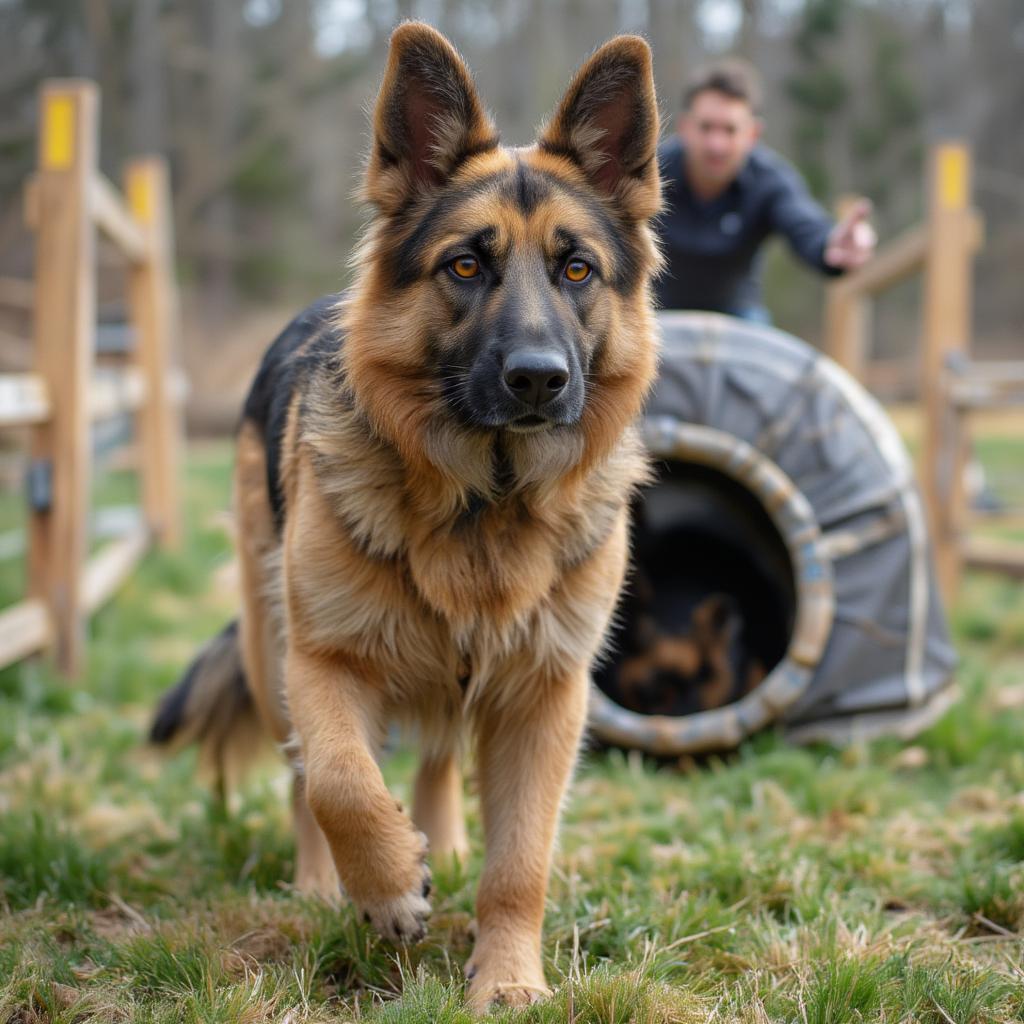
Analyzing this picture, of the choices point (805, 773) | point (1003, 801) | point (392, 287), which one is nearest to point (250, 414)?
point (392, 287)

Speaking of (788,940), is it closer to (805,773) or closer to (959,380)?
(805,773)

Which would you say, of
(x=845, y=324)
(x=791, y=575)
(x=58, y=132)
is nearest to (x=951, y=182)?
(x=845, y=324)

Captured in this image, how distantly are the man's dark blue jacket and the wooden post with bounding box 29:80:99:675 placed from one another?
2.93m

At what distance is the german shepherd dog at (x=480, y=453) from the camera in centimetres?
289

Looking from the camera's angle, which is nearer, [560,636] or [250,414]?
[560,636]

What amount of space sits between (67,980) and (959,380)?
6.47 metres

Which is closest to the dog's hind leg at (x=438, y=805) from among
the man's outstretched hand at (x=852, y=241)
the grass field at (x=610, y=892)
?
the grass field at (x=610, y=892)

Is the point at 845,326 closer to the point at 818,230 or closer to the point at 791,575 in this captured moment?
the point at 818,230

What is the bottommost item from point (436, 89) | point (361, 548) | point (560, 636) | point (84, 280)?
point (560, 636)

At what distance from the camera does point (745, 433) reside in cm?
487

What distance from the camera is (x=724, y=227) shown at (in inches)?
235

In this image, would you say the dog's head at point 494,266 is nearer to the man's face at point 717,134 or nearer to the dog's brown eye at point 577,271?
the dog's brown eye at point 577,271

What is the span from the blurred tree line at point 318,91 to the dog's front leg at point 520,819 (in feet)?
65.1

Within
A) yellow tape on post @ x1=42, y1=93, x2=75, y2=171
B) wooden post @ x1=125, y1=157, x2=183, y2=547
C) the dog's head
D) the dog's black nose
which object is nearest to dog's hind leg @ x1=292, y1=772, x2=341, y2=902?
the dog's head
